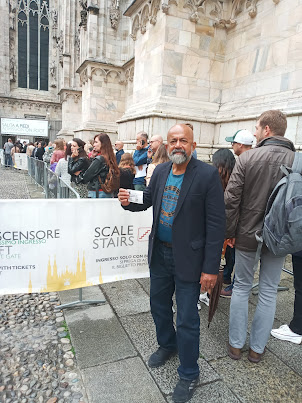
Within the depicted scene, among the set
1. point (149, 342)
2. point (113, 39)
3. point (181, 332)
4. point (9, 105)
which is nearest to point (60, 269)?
point (149, 342)

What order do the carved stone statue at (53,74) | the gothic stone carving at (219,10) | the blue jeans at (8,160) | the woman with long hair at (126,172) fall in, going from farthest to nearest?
the carved stone statue at (53,74) < the blue jeans at (8,160) < the gothic stone carving at (219,10) < the woman with long hair at (126,172)

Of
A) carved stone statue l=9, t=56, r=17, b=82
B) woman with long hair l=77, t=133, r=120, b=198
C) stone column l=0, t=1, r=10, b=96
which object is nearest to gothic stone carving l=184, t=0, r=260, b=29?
woman with long hair l=77, t=133, r=120, b=198

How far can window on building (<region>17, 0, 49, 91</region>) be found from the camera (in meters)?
31.1

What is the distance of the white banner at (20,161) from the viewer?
56.2 feet

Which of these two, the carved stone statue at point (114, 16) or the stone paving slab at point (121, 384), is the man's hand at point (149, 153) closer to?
the stone paving slab at point (121, 384)

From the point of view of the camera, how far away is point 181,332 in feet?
6.86

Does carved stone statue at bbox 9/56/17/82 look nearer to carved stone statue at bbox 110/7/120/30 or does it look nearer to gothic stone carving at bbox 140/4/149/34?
carved stone statue at bbox 110/7/120/30

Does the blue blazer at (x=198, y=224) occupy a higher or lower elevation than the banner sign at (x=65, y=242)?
higher

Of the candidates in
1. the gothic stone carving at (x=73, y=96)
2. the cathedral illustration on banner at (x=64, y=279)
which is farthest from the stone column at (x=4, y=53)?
the cathedral illustration on banner at (x=64, y=279)

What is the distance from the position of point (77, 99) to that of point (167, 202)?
21557 mm

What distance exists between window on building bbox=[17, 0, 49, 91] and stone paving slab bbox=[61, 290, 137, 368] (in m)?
34.0

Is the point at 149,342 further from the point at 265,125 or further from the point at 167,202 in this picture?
the point at 265,125

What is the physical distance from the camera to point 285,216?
2.05 m

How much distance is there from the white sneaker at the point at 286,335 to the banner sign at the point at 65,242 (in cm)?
163
